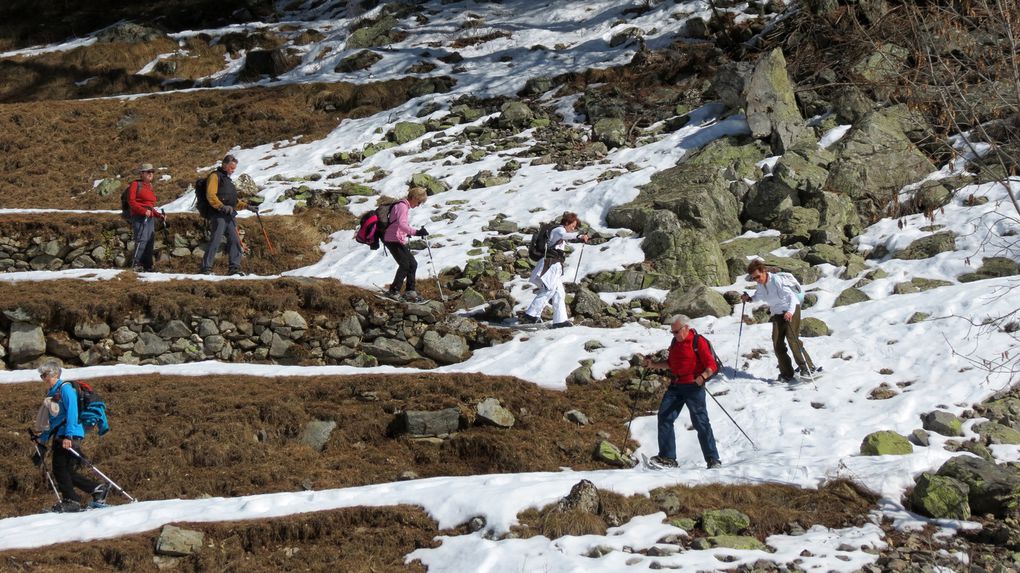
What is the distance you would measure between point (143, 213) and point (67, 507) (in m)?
8.21

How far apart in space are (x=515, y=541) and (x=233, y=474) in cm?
437

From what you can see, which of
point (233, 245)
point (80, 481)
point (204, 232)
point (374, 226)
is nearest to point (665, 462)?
point (80, 481)

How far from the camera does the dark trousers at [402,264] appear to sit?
51.3 ft

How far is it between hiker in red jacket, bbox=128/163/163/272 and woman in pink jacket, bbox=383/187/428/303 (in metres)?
4.92

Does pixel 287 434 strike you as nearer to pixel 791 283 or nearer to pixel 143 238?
pixel 143 238

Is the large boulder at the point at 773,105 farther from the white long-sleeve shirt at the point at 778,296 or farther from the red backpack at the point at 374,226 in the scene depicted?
the red backpack at the point at 374,226

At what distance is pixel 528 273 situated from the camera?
59.2ft

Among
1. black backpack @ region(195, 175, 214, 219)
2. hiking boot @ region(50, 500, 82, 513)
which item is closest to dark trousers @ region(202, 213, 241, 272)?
black backpack @ region(195, 175, 214, 219)

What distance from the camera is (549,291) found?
15.5 meters

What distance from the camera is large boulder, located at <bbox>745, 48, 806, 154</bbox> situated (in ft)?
72.6

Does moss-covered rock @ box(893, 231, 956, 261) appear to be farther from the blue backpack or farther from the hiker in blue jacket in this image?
the hiker in blue jacket

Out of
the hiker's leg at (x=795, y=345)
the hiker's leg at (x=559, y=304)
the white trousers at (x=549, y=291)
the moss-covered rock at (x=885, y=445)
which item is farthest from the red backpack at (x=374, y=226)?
the moss-covered rock at (x=885, y=445)

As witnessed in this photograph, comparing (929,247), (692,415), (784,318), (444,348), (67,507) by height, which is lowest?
(444,348)

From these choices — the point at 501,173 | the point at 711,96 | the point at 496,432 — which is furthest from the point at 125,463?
the point at 711,96
